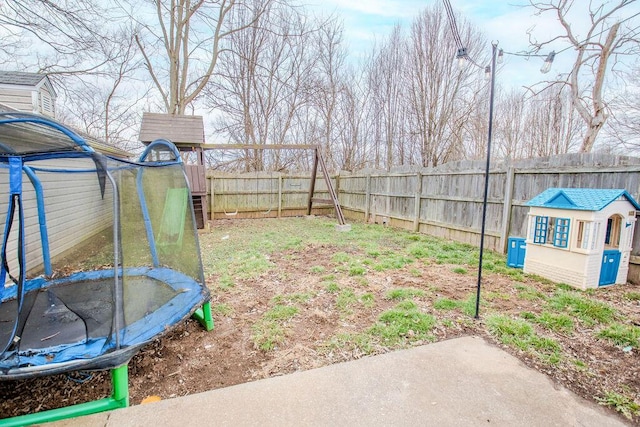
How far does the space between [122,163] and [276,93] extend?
1158 centimetres

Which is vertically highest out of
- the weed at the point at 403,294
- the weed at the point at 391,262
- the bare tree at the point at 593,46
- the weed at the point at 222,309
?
the bare tree at the point at 593,46

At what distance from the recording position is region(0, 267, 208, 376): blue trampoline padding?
1657 millimetres

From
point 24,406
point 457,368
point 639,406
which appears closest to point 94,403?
point 24,406

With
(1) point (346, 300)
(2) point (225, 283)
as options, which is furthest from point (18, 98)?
(1) point (346, 300)

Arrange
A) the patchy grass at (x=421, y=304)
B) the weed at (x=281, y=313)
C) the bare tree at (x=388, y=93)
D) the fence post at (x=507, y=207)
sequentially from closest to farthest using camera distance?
the patchy grass at (x=421, y=304) < the weed at (x=281, y=313) < the fence post at (x=507, y=207) < the bare tree at (x=388, y=93)

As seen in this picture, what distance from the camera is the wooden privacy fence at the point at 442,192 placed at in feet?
14.0

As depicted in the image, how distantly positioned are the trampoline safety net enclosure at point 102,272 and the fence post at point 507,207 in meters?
5.02

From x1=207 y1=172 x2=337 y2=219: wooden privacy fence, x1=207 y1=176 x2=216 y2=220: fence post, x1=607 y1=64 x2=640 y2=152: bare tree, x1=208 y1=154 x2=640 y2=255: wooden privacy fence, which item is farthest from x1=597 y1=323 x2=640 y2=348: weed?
x1=607 y1=64 x2=640 y2=152: bare tree

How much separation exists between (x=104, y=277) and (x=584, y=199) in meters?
5.47

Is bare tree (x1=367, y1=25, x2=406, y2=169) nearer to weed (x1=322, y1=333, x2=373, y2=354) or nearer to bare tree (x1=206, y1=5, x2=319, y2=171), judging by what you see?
bare tree (x1=206, y1=5, x2=319, y2=171)

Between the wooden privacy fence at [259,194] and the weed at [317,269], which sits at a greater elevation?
the wooden privacy fence at [259,194]

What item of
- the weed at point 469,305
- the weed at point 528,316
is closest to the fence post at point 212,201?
the weed at point 469,305

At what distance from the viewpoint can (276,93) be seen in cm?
1267

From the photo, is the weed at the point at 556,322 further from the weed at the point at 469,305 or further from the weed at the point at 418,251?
the weed at the point at 418,251
